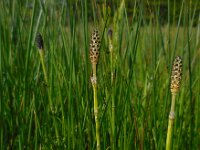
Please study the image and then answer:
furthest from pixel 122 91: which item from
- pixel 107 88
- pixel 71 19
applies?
pixel 71 19

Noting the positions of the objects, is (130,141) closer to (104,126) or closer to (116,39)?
(104,126)

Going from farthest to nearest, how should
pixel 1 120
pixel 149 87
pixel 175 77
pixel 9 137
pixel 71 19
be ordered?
pixel 149 87
pixel 9 137
pixel 71 19
pixel 1 120
pixel 175 77

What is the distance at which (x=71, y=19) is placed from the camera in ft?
2.86

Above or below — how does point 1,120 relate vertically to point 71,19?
below

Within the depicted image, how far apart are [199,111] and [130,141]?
1.05 feet

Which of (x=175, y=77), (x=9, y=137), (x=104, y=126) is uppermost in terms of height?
(x=175, y=77)

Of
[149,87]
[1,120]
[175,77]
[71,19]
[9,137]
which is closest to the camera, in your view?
[175,77]

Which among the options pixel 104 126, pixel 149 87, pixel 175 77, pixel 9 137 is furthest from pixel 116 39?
pixel 175 77

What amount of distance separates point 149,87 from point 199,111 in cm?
20

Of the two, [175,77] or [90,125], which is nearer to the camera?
[175,77]

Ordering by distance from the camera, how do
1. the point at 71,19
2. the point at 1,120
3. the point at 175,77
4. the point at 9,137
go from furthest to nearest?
the point at 9,137
the point at 71,19
the point at 1,120
the point at 175,77

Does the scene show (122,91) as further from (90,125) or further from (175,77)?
(175,77)

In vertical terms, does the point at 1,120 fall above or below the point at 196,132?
above

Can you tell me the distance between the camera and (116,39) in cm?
112
